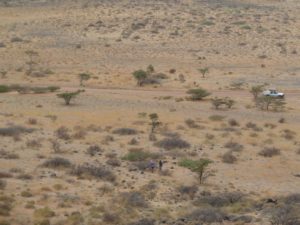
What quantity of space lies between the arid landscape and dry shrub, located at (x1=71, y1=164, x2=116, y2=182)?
0.29 ft

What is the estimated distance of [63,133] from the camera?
3666 cm

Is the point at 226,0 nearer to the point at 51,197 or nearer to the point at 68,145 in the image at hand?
the point at 68,145

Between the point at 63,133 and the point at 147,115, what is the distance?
8.22 m

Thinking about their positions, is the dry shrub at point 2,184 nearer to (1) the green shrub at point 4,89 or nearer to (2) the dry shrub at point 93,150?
(2) the dry shrub at point 93,150

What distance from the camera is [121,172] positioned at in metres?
29.5

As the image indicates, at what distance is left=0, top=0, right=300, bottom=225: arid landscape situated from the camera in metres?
25.3

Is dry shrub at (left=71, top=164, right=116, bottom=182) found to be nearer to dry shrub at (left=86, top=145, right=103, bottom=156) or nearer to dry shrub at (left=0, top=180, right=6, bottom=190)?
dry shrub at (left=86, top=145, right=103, bottom=156)

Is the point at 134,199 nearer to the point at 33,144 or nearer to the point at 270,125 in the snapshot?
the point at 33,144

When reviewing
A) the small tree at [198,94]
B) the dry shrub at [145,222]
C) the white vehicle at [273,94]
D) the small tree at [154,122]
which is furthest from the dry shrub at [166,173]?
the white vehicle at [273,94]

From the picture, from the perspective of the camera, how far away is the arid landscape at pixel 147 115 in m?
25.3

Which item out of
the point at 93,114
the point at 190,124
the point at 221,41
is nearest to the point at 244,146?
the point at 190,124

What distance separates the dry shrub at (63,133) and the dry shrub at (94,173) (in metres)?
6.54

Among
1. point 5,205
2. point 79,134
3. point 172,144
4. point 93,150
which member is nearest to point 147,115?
point 79,134

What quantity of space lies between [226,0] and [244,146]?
70.5 metres
